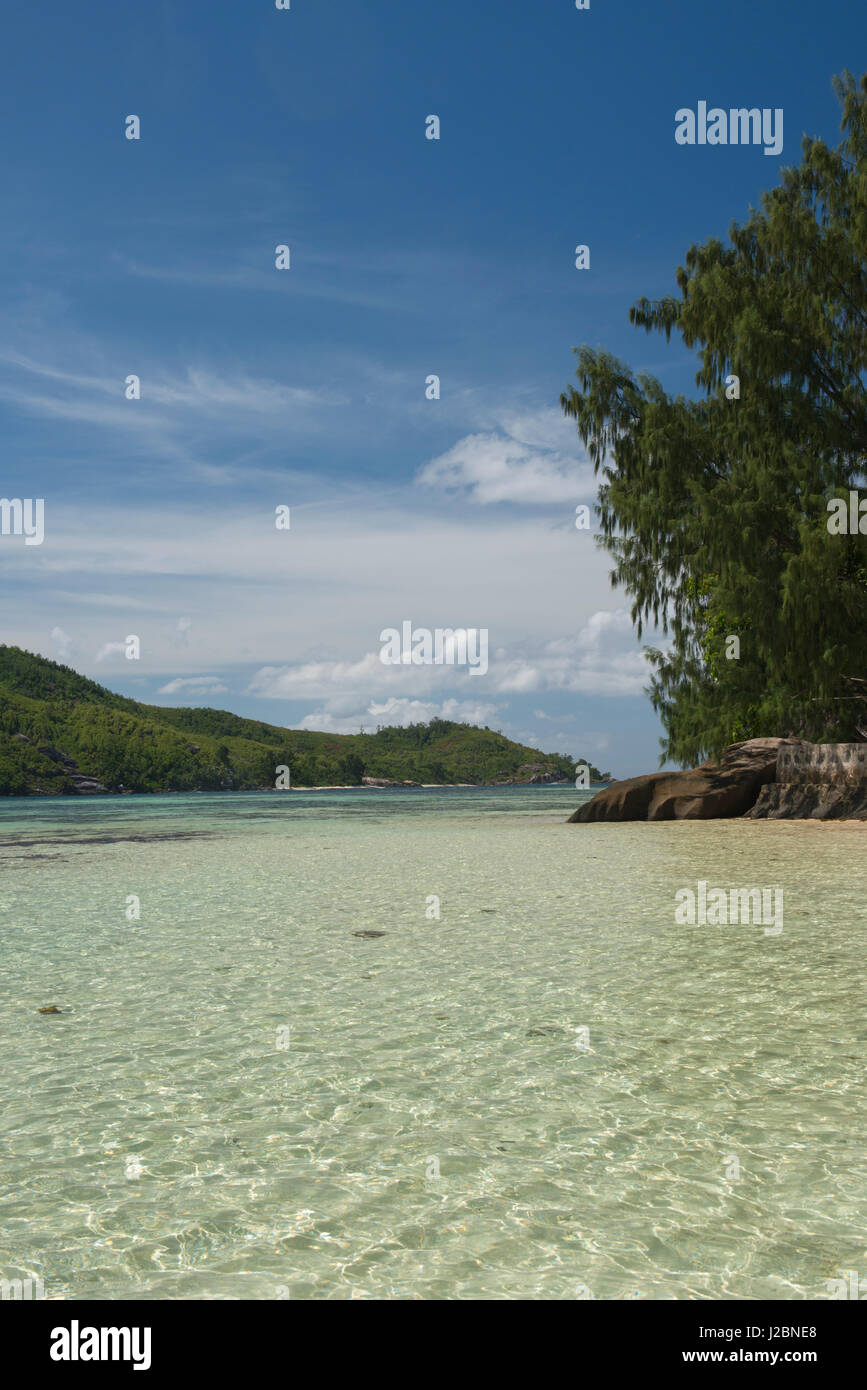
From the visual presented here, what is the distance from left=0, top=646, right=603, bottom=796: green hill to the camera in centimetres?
11388

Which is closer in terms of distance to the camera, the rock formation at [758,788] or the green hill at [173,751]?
the rock formation at [758,788]

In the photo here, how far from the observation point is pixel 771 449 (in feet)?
82.7

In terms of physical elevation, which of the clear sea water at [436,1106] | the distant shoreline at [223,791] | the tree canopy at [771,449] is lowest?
the distant shoreline at [223,791]

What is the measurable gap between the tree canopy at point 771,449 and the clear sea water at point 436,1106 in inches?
580

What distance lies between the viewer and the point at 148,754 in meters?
128

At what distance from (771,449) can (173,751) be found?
118 metres

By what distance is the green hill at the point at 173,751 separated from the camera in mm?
113875

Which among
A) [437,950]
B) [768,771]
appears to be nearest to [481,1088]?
[437,950]

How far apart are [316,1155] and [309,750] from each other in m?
170

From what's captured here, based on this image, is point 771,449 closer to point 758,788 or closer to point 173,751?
point 758,788

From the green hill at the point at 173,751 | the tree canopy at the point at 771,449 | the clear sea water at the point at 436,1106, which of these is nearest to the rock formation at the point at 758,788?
the tree canopy at the point at 771,449

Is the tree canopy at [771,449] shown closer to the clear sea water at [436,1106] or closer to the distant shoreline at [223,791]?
the clear sea water at [436,1106]

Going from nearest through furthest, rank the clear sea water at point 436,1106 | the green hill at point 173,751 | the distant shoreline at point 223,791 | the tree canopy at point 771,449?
the clear sea water at point 436,1106 < the tree canopy at point 771,449 < the distant shoreline at point 223,791 < the green hill at point 173,751

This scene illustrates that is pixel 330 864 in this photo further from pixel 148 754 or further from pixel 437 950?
pixel 148 754
